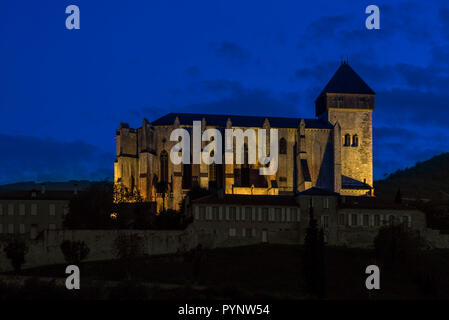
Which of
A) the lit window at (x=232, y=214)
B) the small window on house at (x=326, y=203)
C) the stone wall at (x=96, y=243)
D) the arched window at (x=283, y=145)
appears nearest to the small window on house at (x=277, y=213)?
the lit window at (x=232, y=214)

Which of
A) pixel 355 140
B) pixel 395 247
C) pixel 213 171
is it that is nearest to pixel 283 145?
pixel 213 171

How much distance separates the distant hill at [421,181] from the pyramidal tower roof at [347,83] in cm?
3459

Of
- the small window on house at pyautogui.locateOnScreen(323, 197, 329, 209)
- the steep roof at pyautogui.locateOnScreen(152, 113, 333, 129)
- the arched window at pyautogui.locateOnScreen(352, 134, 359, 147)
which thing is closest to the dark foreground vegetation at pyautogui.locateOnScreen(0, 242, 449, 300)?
the small window on house at pyautogui.locateOnScreen(323, 197, 329, 209)

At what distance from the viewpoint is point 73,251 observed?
57844 mm

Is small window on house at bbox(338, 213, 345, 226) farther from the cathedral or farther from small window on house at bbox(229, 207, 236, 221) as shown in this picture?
the cathedral

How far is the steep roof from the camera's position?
277ft

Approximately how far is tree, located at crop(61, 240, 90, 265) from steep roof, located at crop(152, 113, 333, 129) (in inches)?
1076

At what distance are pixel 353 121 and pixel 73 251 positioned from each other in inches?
1751

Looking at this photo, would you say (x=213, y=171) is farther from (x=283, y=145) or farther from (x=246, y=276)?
(x=246, y=276)

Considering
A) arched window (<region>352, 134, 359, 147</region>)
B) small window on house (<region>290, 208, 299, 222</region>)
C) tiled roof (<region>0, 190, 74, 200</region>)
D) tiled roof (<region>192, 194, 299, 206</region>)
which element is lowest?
small window on house (<region>290, 208, 299, 222</region>)

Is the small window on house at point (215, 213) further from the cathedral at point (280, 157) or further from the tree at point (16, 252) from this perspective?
the tree at point (16, 252)

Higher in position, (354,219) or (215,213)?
(215,213)

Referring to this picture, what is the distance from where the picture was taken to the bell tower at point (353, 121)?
292 ft

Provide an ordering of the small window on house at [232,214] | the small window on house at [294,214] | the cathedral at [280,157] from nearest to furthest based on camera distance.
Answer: the small window on house at [232,214], the small window on house at [294,214], the cathedral at [280,157]
